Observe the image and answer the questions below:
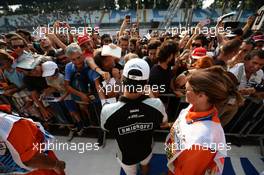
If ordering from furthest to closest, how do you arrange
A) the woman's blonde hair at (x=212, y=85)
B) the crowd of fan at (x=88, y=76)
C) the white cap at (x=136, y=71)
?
1. the crowd of fan at (x=88, y=76)
2. the white cap at (x=136, y=71)
3. the woman's blonde hair at (x=212, y=85)

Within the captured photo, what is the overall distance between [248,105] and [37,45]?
5287 millimetres

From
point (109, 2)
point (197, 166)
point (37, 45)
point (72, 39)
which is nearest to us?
point (197, 166)

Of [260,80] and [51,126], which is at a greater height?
[260,80]

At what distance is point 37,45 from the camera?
6.20 m

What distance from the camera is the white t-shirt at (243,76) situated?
3.16m

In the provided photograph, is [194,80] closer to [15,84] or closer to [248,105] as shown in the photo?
[248,105]

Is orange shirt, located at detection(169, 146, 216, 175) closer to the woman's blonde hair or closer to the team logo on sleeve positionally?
the woman's blonde hair

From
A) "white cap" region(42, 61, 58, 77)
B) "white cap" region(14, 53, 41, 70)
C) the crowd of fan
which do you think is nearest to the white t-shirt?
the crowd of fan

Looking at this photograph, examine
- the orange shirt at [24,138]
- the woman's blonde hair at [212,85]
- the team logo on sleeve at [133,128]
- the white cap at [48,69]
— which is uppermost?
the woman's blonde hair at [212,85]

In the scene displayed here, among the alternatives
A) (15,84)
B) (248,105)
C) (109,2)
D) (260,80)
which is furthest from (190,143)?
(109,2)

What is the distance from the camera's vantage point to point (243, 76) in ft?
10.6

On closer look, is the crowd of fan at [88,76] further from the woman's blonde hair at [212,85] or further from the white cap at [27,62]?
the woman's blonde hair at [212,85]

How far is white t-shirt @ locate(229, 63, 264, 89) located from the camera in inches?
124

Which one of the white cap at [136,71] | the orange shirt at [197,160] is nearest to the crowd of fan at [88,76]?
the white cap at [136,71]
